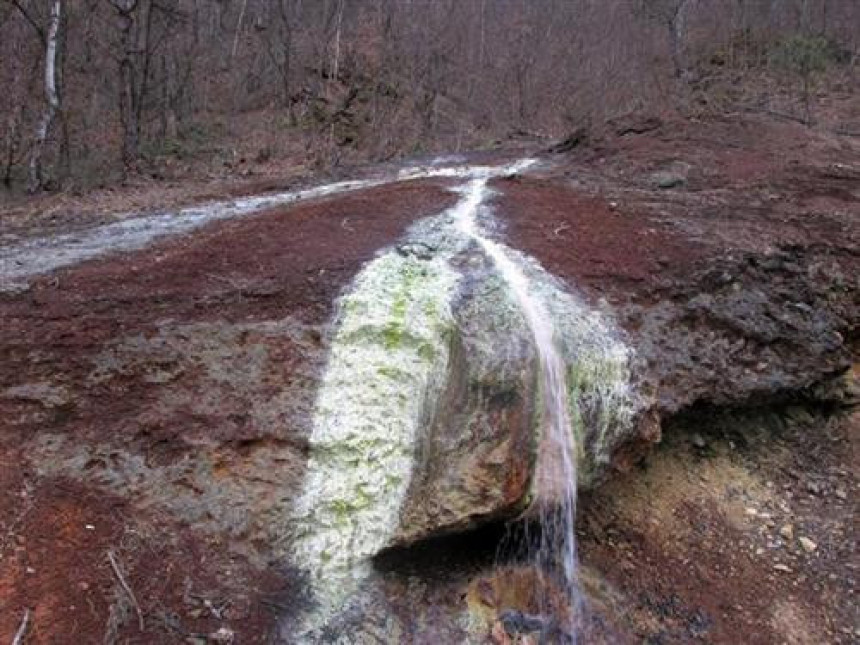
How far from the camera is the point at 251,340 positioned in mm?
4832

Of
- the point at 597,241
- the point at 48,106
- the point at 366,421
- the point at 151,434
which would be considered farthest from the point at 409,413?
the point at 48,106

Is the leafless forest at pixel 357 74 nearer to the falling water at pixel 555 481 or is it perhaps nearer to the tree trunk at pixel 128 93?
the tree trunk at pixel 128 93

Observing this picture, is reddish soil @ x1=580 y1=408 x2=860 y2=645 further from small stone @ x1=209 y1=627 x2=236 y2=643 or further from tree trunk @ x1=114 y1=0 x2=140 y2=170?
tree trunk @ x1=114 y1=0 x2=140 y2=170

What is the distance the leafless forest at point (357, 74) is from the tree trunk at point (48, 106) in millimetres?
26

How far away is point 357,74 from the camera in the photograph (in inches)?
703

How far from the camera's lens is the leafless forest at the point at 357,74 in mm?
14023

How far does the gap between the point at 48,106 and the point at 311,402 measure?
1001 centimetres

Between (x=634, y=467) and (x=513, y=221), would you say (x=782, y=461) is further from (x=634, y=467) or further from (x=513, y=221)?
(x=513, y=221)

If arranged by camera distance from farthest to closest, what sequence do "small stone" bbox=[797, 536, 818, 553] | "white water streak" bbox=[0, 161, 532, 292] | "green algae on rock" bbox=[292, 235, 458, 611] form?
"white water streak" bbox=[0, 161, 532, 292] → "small stone" bbox=[797, 536, 818, 553] → "green algae on rock" bbox=[292, 235, 458, 611]

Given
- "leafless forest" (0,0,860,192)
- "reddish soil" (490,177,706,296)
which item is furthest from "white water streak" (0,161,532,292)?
"leafless forest" (0,0,860,192)

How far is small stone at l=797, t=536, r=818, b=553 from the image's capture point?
5.07m

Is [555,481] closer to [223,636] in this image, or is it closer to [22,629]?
[223,636]

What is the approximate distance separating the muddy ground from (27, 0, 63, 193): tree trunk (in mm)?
5336

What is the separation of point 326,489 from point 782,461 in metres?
3.54
